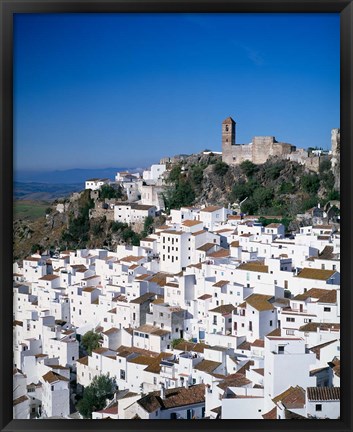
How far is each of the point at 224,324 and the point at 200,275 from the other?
1.12 metres

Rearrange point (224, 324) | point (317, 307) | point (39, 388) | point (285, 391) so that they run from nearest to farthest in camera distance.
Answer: point (285, 391)
point (39, 388)
point (317, 307)
point (224, 324)

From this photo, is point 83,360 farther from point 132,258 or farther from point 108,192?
point 108,192

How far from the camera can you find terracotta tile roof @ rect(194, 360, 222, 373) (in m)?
4.59

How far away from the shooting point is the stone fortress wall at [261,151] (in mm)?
10023

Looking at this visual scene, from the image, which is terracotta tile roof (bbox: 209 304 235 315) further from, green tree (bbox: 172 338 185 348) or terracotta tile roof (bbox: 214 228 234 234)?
terracotta tile roof (bbox: 214 228 234 234)

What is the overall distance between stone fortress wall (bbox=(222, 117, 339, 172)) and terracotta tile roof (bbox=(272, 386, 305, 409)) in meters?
6.50

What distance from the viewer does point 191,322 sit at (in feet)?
20.5

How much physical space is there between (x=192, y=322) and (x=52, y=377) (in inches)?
69.9

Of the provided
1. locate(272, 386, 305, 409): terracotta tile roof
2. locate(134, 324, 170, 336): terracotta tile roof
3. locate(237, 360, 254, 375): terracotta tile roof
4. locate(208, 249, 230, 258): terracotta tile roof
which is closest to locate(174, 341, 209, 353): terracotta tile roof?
locate(134, 324, 170, 336): terracotta tile roof

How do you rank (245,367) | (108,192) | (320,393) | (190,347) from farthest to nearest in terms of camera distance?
(108,192) < (190,347) < (245,367) < (320,393)

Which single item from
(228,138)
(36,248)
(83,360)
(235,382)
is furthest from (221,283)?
(228,138)

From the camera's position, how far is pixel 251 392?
3.20 meters

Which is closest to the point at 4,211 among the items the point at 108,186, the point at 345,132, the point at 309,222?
the point at 345,132

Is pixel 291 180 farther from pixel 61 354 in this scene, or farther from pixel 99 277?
pixel 61 354
